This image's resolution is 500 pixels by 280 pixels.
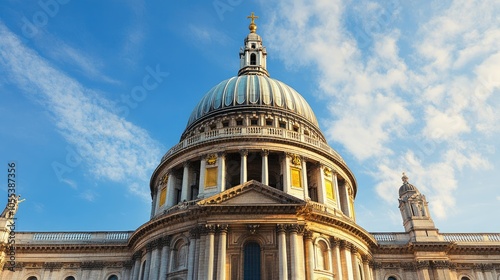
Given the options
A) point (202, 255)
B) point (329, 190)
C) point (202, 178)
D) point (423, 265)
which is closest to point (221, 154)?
point (202, 178)

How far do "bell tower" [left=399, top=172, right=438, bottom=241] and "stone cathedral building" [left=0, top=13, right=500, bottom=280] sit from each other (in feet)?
0.40

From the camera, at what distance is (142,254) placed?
3894cm

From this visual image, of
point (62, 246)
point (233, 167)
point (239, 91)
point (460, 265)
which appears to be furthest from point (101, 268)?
point (460, 265)

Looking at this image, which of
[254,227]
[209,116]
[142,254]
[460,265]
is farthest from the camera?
[209,116]

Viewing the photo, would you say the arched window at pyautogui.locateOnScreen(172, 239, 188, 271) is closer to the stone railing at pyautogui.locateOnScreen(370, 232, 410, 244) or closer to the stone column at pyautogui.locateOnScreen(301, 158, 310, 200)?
the stone column at pyautogui.locateOnScreen(301, 158, 310, 200)

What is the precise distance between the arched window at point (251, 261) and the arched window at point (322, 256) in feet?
15.9

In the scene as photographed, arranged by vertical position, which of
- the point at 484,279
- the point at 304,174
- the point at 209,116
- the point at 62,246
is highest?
the point at 209,116

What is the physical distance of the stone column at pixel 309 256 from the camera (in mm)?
33062

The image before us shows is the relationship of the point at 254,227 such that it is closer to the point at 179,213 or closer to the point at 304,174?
the point at 179,213

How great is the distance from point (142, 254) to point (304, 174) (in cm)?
1590

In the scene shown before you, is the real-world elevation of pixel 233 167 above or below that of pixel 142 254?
above

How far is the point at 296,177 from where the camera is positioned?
137ft

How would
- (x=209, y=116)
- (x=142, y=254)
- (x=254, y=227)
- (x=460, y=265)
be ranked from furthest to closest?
(x=209, y=116) < (x=460, y=265) < (x=142, y=254) < (x=254, y=227)

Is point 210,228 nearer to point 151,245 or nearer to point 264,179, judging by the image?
point 151,245
